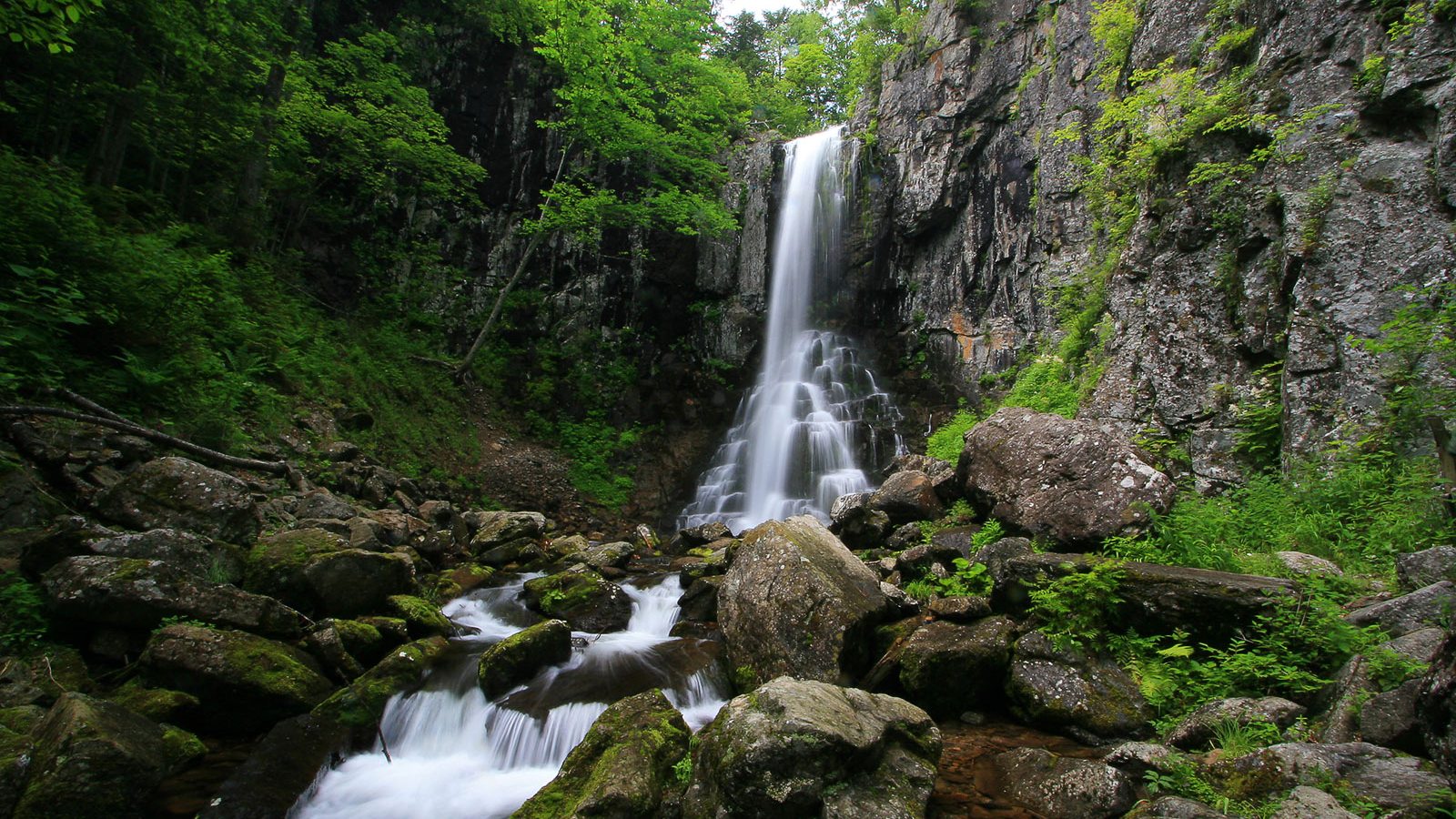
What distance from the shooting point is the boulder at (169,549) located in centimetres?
514

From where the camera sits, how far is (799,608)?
5844 millimetres

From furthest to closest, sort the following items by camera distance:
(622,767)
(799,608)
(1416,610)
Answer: (799,608) < (622,767) < (1416,610)

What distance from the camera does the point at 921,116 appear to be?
18469 millimetres

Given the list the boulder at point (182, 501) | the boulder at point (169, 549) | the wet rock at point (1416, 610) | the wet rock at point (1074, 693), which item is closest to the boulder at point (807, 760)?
the wet rock at point (1074, 693)

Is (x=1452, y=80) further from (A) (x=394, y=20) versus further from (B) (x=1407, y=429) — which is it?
(A) (x=394, y=20)

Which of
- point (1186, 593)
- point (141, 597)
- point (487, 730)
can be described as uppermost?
point (1186, 593)

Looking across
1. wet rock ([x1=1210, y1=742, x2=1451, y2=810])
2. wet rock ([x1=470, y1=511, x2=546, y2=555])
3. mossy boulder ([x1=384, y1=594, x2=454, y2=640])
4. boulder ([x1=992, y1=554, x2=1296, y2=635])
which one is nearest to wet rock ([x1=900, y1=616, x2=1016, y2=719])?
boulder ([x1=992, y1=554, x2=1296, y2=635])

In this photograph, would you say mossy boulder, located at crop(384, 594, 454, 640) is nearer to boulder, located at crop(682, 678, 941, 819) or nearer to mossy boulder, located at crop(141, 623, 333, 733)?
mossy boulder, located at crop(141, 623, 333, 733)

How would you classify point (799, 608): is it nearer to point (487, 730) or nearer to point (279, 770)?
point (487, 730)

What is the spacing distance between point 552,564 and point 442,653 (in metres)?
4.09

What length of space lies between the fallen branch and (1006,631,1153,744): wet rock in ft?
29.3

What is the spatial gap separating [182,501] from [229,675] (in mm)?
2458

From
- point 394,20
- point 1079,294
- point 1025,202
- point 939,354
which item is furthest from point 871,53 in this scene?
point 394,20

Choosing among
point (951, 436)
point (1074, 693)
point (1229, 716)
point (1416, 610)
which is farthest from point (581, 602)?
point (951, 436)
